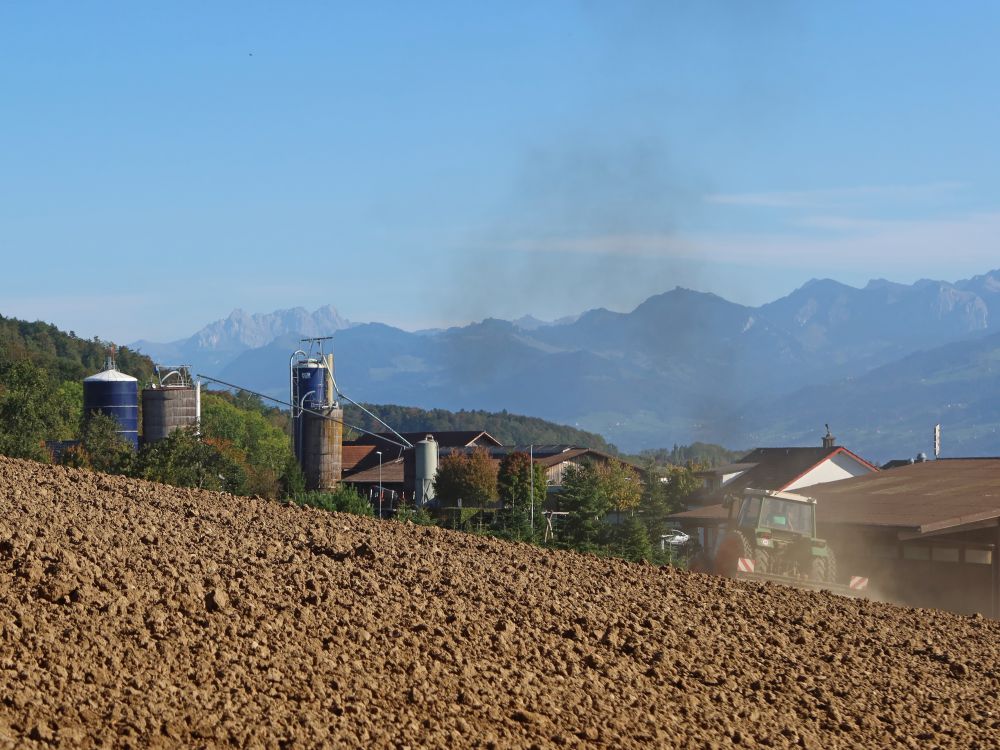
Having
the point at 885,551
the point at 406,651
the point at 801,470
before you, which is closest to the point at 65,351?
the point at 801,470

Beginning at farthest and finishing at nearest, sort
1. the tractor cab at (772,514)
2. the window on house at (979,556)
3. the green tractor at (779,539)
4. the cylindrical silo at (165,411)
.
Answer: the cylindrical silo at (165,411) < the window on house at (979,556) < the tractor cab at (772,514) < the green tractor at (779,539)

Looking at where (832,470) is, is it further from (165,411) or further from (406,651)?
(406,651)

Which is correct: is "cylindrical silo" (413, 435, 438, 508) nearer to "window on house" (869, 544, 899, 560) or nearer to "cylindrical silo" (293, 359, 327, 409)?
"cylindrical silo" (293, 359, 327, 409)

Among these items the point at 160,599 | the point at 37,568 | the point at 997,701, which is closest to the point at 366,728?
the point at 160,599

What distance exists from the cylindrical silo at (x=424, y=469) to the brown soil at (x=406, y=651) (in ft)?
158

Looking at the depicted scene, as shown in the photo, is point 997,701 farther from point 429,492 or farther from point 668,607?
point 429,492

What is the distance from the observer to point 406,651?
8.80 m

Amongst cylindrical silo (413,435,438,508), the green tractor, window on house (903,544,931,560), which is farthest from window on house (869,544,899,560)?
cylindrical silo (413,435,438,508)

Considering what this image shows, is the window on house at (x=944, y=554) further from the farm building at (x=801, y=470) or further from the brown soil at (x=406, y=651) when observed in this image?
the farm building at (x=801, y=470)

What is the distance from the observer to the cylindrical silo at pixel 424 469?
62281mm

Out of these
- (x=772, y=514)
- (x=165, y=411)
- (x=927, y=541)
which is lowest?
(x=927, y=541)

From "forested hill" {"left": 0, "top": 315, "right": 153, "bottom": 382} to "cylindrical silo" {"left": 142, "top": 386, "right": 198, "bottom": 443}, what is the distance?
145 ft

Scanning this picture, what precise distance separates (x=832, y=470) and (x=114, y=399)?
38.2 meters

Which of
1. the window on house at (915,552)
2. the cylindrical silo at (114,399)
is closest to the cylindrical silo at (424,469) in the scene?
the cylindrical silo at (114,399)
